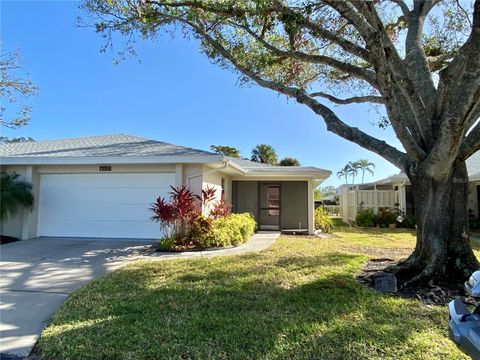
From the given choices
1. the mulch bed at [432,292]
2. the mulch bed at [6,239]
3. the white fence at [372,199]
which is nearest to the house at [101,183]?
the mulch bed at [6,239]

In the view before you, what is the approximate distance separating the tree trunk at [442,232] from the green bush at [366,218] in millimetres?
12538

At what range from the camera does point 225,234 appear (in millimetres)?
9805

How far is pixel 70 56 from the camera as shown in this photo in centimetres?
1147

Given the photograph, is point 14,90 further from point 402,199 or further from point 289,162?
point 289,162

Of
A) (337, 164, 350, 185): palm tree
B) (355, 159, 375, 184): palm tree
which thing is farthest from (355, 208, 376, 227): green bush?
(337, 164, 350, 185): palm tree

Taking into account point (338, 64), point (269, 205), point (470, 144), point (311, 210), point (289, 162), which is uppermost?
point (289, 162)

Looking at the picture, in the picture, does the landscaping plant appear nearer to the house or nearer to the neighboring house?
the house

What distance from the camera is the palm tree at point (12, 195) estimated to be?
9.92 m

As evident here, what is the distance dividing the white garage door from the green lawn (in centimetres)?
453

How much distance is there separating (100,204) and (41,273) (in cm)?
466

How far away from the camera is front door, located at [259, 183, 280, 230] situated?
1587 cm

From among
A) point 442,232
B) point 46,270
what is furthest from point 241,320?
point 46,270

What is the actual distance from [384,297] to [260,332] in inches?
96.5

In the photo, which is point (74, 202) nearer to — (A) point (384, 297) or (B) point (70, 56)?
(B) point (70, 56)
